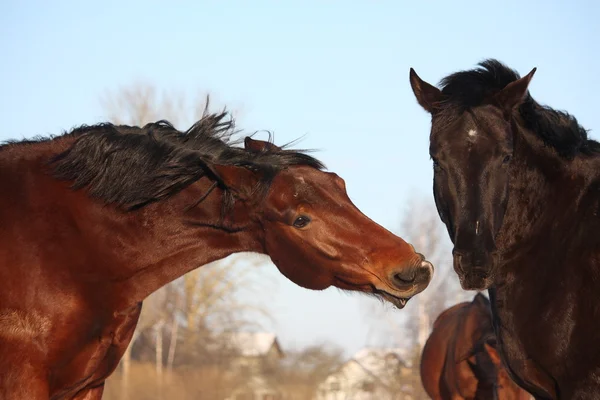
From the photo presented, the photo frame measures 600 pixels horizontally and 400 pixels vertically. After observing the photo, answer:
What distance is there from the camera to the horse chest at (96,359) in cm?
552

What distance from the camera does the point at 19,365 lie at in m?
5.33

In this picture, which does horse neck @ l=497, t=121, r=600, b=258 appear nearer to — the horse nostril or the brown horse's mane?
the horse nostril

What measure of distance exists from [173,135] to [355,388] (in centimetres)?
3036

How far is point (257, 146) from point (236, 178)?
1.50 feet

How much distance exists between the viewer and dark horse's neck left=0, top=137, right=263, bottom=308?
5832mm

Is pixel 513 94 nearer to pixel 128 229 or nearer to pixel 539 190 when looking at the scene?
pixel 539 190

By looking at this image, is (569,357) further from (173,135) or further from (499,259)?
(173,135)

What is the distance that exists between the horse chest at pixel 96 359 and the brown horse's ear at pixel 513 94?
2.98 meters

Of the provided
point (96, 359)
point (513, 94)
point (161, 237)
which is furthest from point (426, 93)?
point (96, 359)

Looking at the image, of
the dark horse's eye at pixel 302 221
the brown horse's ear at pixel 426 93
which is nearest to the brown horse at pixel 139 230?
the dark horse's eye at pixel 302 221

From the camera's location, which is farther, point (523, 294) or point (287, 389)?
point (287, 389)

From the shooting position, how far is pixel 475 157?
5785 mm

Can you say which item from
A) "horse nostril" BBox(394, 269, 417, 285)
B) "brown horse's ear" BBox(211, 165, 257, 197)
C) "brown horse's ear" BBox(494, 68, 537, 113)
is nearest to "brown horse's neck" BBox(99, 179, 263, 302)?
"brown horse's ear" BBox(211, 165, 257, 197)

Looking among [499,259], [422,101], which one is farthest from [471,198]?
[422,101]
